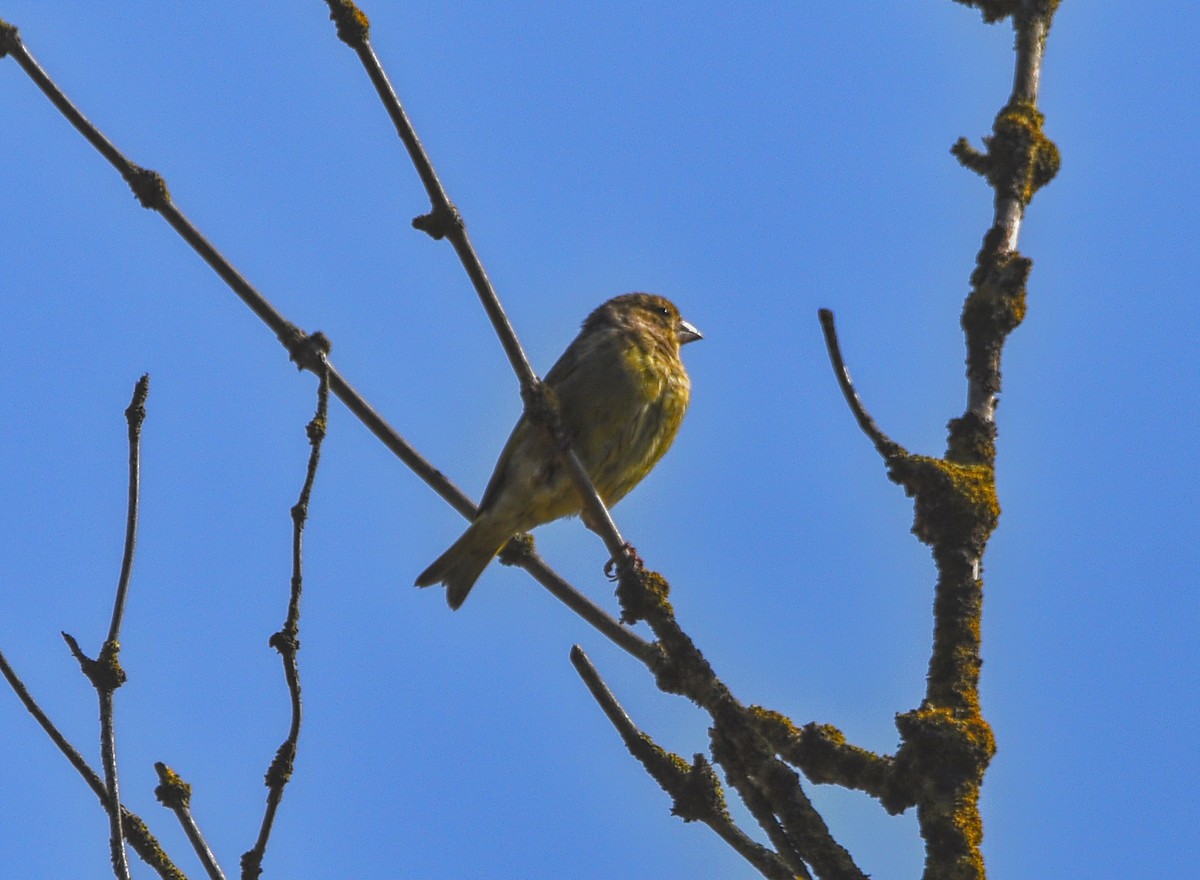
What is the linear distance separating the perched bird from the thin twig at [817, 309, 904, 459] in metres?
2.38

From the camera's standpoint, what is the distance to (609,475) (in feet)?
22.3

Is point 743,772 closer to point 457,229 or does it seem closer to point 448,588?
point 457,229

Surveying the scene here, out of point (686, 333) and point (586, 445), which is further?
point (686, 333)

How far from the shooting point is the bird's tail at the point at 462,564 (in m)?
6.74

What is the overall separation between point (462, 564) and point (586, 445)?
0.79m

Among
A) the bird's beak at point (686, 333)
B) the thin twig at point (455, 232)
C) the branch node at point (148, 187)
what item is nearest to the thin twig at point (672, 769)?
the thin twig at point (455, 232)

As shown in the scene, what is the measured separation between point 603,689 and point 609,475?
9.01 ft

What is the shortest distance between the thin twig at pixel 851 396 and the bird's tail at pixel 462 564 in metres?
2.75

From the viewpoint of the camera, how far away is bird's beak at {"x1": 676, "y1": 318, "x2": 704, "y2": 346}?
815 centimetres

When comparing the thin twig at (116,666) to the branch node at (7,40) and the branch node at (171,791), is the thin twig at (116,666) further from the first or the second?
the branch node at (7,40)

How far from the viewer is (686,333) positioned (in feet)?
26.9

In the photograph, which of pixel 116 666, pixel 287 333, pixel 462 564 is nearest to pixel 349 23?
pixel 287 333

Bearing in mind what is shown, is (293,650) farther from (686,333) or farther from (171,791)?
(686,333)

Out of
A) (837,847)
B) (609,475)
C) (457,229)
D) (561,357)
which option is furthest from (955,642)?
(561,357)
